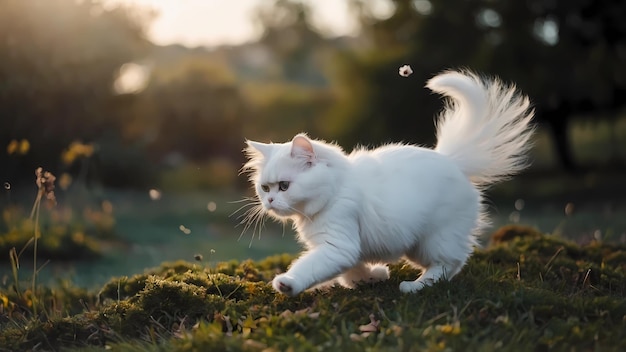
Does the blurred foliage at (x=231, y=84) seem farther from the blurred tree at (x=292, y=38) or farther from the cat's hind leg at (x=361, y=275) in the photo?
the blurred tree at (x=292, y=38)

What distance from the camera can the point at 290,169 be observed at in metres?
4.84

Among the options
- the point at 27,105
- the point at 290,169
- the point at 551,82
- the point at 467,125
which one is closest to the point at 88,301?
the point at 290,169

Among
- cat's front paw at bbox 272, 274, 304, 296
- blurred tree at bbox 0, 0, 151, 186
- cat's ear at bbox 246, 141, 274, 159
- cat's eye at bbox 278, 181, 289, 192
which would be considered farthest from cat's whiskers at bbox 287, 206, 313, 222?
blurred tree at bbox 0, 0, 151, 186

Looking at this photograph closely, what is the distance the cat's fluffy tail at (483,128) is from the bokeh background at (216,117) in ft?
10.4

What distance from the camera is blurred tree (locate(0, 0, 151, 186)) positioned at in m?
11.4

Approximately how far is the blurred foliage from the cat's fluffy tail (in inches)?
235

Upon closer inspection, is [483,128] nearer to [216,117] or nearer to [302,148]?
[302,148]

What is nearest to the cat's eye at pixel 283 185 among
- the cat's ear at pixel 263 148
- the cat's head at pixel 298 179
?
the cat's head at pixel 298 179

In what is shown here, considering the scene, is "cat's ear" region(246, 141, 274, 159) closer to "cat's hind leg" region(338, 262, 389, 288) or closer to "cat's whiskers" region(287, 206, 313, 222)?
"cat's whiskers" region(287, 206, 313, 222)

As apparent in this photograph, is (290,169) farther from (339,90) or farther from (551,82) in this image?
(339,90)

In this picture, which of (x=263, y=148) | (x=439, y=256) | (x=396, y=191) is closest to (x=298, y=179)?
(x=263, y=148)

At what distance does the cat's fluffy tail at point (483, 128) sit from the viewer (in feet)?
18.0

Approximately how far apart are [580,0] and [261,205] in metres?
11.0

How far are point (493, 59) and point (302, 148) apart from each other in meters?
10.2
